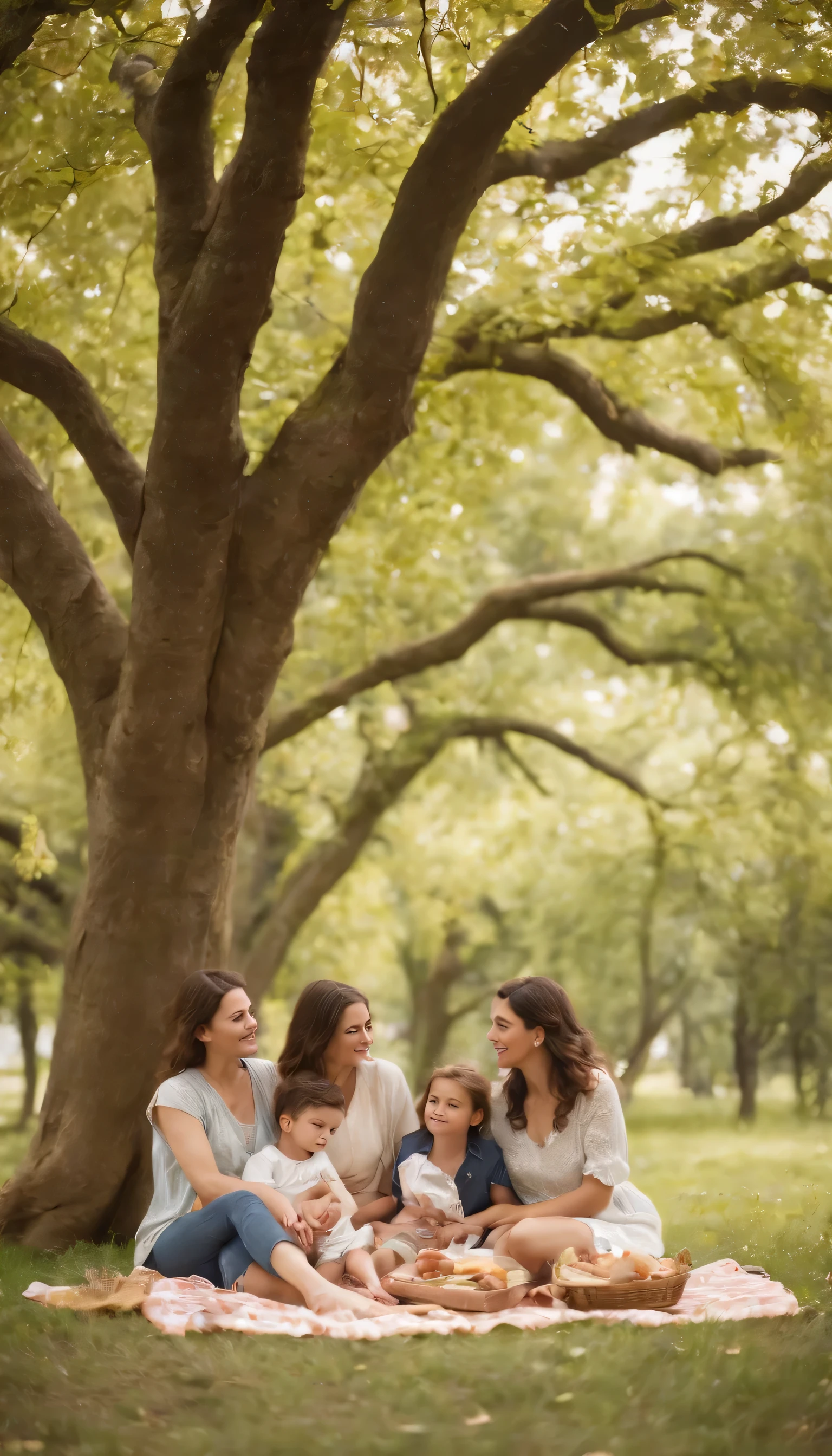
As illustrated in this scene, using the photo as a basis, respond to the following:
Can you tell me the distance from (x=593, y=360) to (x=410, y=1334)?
7.71 metres

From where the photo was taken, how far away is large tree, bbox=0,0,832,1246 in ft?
18.2

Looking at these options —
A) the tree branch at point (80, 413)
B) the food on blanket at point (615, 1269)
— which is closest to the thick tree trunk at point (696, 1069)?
the tree branch at point (80, 413)

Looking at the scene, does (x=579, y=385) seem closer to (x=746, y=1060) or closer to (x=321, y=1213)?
(x=321, y=1213)

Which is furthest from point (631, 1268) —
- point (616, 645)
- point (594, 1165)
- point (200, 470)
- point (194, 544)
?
point (616, 645)

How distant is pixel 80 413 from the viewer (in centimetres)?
657

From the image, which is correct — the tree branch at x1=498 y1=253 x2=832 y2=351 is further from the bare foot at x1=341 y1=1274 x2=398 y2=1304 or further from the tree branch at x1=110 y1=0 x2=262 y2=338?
the bare foot at x1=341 y1=1274 x2=398 y2=1304

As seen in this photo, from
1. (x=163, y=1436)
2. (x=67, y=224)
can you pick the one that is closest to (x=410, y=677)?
(x=67, y=224)

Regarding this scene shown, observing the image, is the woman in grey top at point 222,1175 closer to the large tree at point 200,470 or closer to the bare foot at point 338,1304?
the bare foot at point 338,1304

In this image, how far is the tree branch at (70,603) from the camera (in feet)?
21.6

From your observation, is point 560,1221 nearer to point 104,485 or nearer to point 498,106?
point 104,485

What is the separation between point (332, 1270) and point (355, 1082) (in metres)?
0.88

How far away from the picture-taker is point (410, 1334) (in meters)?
4.23

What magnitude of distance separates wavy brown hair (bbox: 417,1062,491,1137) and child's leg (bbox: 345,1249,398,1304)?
0.75 meters

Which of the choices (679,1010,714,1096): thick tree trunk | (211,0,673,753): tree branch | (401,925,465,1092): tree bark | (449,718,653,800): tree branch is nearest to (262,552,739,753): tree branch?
(449,718,653,800): tree branch
